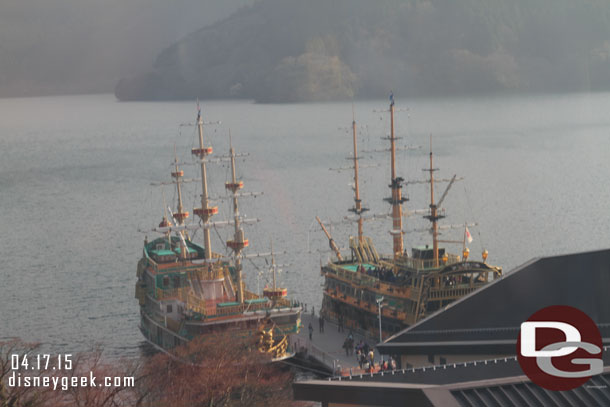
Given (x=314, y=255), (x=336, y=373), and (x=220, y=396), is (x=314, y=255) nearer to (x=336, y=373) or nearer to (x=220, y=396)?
(x=336, y=373)

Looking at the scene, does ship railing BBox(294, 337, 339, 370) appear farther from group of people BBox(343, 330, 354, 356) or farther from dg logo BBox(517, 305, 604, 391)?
dg logo BBox(517, 305, 604, 391)

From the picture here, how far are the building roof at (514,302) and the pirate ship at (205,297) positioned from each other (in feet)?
34.6

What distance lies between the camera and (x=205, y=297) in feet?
129

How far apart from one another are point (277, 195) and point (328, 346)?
4596 centimetres

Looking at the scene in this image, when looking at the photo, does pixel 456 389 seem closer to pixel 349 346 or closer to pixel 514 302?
pixel 514 302

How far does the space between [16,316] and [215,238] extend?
2069cm

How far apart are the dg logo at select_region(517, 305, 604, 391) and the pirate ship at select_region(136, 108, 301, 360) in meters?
14.6

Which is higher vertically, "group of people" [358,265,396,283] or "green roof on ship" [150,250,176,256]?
"green roof on ship" [150,250,176,256]

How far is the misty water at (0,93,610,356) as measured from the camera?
168 ft

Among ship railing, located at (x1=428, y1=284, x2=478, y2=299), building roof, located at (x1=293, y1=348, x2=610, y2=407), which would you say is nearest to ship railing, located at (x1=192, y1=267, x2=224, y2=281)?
ship railing, located at (x1=428, y1=284, x2=478, y2=299)

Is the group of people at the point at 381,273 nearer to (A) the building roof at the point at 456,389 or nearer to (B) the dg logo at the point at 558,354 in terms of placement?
(B) the dg logo at the point at 558,354

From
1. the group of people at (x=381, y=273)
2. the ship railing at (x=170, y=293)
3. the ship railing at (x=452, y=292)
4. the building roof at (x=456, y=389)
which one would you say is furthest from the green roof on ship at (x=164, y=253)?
the building roof at (x=456, y=389)

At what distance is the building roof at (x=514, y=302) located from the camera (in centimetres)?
2442

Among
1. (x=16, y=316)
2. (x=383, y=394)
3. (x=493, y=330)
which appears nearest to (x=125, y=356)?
(x=16, y=316)
